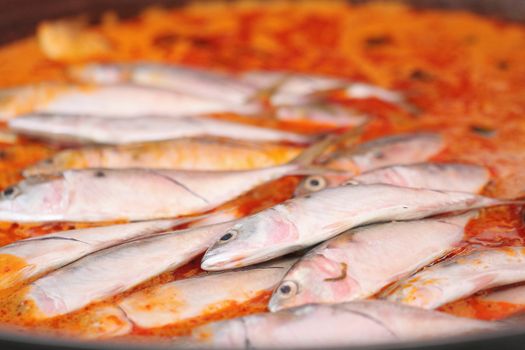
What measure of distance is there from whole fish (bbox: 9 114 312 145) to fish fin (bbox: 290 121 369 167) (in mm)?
147

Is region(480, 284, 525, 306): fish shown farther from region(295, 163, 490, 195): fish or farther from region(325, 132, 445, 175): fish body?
region(325, 132, 445, 175): fish body

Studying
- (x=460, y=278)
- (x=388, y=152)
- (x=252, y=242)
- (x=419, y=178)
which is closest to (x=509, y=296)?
(x=460, y=278)

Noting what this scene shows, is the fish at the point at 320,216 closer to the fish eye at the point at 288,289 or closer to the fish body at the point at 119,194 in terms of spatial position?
the fish eye at the point at 288,289

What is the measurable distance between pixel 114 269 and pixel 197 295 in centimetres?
29

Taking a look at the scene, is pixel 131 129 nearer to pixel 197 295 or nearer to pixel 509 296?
pixel 197 295

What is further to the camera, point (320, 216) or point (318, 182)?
point (318, 182)

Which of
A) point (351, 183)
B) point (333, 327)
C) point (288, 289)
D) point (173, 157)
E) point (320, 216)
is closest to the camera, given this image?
point (333, 327)

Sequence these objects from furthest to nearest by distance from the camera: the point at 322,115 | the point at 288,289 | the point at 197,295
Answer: the point at 322,115, the point at 197,295, the point at 288,289

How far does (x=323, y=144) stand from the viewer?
3.04 m

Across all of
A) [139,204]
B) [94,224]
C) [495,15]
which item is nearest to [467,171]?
[139,204]

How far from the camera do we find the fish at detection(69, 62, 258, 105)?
371 centimetres

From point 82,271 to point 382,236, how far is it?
3.15 feet

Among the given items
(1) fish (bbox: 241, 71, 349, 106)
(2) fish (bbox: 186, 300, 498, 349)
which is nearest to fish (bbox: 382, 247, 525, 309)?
(2) fish (bbox: 186, 300, 498, 349)

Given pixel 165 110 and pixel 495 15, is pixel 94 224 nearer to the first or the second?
pixel 165 110
